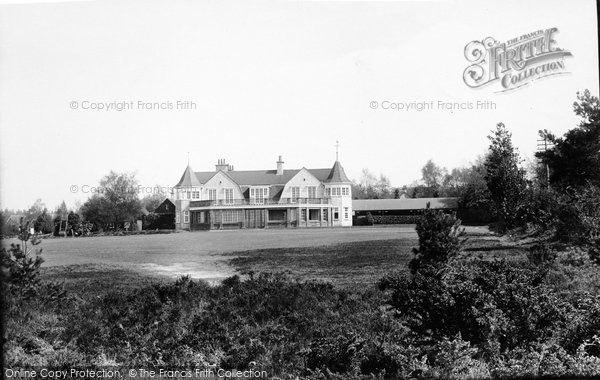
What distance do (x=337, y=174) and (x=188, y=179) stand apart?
142 centimetres

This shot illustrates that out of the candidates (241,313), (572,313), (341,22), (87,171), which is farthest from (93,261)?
(572,313)

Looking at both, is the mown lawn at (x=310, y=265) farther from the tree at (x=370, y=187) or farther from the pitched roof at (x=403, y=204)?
the tree at (x=370, y=187)

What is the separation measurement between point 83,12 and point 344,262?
3.33 meters

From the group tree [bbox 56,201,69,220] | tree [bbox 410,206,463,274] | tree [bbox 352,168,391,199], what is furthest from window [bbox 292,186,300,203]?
tree [bbox 56,201,69,220]

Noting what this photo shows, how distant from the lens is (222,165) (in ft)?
16.5

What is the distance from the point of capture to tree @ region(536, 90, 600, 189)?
4895mm

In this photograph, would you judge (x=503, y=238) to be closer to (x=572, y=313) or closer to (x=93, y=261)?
(x=572, y=313)

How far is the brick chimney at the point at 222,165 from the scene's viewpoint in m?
5.02

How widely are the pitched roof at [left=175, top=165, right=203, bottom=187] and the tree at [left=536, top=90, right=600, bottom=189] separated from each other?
3241mm

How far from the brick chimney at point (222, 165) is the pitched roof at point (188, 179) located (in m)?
0.23

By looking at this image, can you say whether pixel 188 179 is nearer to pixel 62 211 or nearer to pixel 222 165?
pixel 222 165

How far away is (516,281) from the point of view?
464 cm

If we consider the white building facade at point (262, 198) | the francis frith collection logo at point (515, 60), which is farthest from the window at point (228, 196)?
the francis frith collection logo at point (515, 60)


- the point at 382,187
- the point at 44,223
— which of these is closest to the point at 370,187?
the point at 382,187
